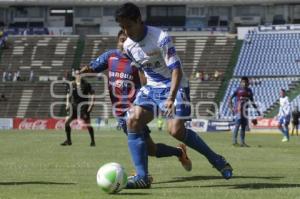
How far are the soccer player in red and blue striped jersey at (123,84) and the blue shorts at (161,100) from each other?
1188mm

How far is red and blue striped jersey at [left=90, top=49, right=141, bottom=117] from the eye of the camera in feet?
34.7

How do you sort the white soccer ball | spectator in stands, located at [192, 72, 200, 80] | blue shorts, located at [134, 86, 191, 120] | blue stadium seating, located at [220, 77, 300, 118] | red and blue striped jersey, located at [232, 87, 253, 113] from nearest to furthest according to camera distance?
the white soccer ball < blue shorts, located at [134, 86, 191, 120] < red and blue striped jersey, located at [232, 87, 253, 113] < blue stadium seating, located at [220, 77, 300, 118] < spectator in stands, located at [192, 72, 200, 80]

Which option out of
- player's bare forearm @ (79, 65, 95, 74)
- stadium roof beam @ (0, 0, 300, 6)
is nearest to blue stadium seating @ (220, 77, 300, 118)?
stadium roof beam @ (0, 0, 300, 6)

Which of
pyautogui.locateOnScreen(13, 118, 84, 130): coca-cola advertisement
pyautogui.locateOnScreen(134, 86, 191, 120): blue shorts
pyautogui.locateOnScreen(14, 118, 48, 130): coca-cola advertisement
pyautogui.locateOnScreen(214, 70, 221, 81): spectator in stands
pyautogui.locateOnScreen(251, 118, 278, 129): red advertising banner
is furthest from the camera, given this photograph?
pyautogui.locateOnScreen(214, 70, 221, 81): spectator in stands

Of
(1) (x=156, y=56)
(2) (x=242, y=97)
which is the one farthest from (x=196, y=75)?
(1) (x=156, y=56)

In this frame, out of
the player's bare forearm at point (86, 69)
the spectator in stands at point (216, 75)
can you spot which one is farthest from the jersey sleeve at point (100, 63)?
the spectator in stands at point (216, 75)

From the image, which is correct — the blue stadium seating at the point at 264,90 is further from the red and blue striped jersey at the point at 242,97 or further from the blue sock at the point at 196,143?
the blue sock at the point at 196,143

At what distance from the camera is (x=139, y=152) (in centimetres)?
862

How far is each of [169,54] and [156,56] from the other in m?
0.21

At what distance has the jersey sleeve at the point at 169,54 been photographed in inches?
326

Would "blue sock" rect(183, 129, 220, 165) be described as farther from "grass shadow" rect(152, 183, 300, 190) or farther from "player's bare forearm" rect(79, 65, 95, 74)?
"player's bare forearm" rect(79, 65, 95, 74)

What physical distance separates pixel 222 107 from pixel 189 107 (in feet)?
148

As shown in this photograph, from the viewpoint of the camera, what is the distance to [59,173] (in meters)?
10.8

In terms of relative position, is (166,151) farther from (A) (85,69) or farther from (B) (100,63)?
(A) (85,69)
